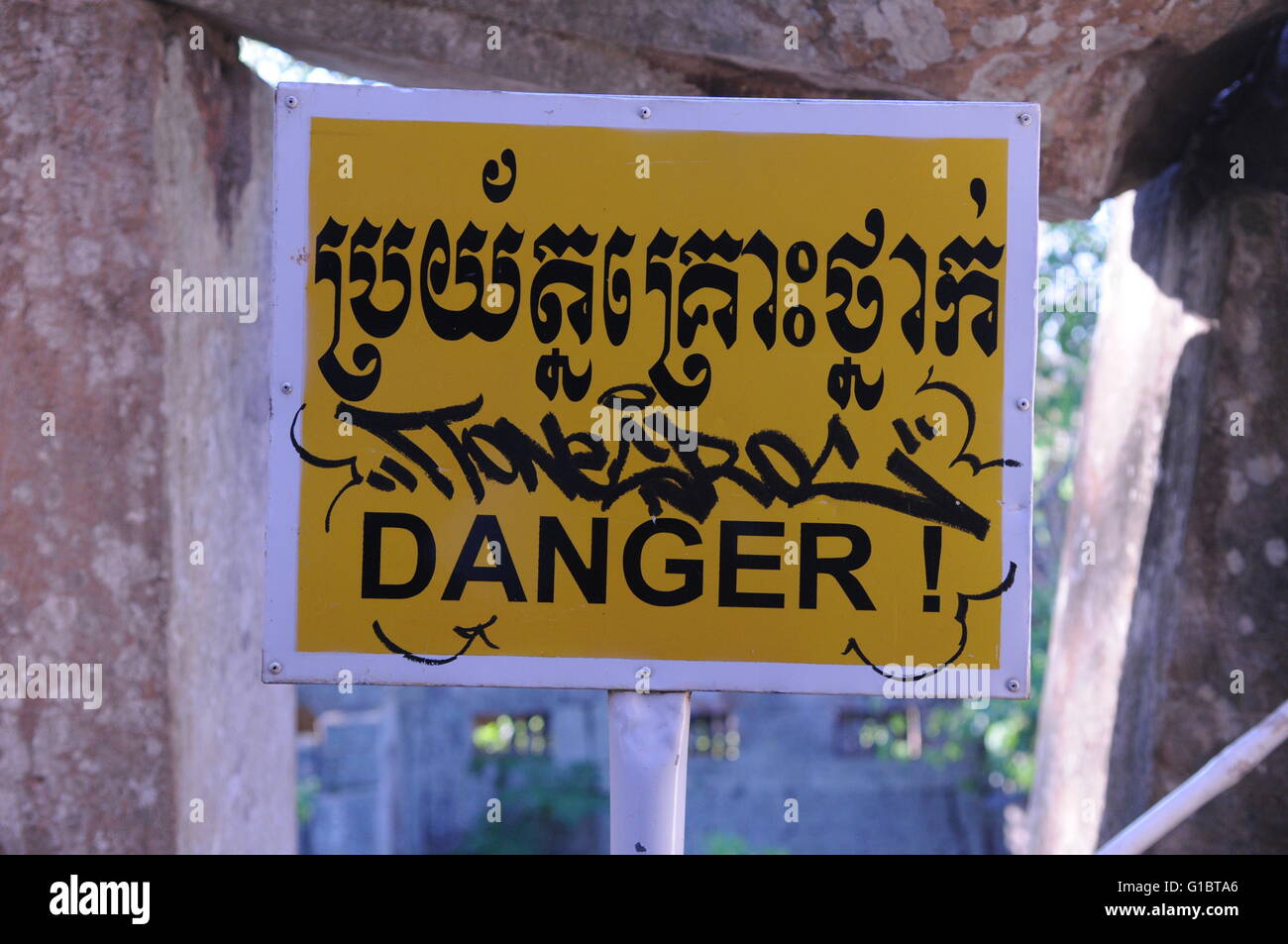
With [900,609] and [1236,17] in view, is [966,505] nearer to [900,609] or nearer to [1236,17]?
[900,609]

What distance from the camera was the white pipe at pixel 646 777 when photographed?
1546 millimetres

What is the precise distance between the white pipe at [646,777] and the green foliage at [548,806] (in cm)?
653

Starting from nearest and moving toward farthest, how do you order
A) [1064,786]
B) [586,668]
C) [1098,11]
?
[586,668], [1098,11], [1064,786]

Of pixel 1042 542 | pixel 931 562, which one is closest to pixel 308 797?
pixel 1042 542

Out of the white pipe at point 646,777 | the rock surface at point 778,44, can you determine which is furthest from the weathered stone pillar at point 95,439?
the white pipe at point 646,777

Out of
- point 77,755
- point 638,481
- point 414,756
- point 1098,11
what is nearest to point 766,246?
point 638,481

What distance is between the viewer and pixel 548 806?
7.88 metres

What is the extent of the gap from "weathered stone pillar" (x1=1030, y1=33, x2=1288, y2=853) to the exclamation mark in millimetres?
1023

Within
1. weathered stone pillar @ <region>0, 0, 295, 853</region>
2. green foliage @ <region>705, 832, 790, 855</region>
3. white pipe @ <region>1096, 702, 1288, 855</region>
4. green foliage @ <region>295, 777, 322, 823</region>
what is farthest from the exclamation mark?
green foliage @ <region>295, 777, 322, 823</region>

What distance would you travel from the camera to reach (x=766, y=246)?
5.43ft

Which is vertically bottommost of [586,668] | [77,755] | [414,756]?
[414,756]

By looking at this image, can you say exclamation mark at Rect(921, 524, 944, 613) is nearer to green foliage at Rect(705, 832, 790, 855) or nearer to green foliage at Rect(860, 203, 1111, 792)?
green foliage at Rect(860, 203, 1111, 792)
